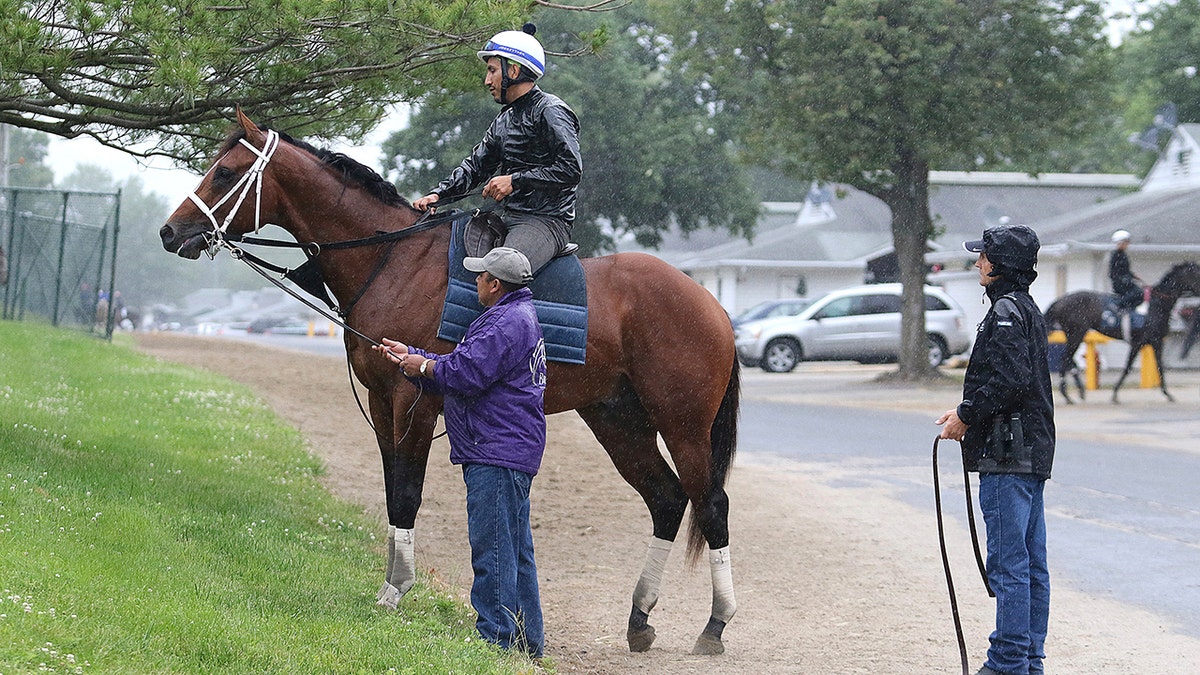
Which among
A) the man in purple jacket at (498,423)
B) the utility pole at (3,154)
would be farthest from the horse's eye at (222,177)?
the utility pole at (3,154)

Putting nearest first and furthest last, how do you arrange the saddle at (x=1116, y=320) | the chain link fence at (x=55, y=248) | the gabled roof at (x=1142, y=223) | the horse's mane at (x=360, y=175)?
the horse's mane at (x=360, y=175)
the saddle at (x=1116, y=320)
the chain link fence at (x=55, y=248)
the gabled roof at (x=1142, y=223)

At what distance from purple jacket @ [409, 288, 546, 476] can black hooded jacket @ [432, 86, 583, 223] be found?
3.00 ft

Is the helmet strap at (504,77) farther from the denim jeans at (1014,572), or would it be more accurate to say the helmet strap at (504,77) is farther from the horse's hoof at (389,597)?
the denim jeans at (1014,572)

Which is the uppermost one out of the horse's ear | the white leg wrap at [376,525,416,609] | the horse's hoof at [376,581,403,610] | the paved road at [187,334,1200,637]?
the horse's ear

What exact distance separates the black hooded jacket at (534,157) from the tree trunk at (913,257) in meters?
20.3

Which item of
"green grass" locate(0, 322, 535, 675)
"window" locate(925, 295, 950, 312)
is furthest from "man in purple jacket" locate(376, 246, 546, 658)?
"window" locate(925, 295, 950, 312)

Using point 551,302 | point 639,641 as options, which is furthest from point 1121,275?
point 551,302

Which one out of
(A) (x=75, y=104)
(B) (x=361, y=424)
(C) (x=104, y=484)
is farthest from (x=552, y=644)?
(B) (x=361, y=424)

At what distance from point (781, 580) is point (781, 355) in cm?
2446

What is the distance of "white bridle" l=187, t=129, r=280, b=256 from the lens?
6.23m

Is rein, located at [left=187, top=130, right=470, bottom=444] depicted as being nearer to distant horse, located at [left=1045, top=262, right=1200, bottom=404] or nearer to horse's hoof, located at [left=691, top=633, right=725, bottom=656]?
horse's hoof, located at [left=691, top=633, right=725, bottom=656]

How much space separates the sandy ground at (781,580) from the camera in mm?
6230

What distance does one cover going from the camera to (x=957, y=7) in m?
22.8

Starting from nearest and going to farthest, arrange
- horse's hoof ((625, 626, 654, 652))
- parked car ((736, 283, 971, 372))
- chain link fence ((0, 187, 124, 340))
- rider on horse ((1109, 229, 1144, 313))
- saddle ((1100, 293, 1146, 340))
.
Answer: horse's hoof ((625, 626, 654, 652)), rider on horse ((1109, 229, 1144, 313)), saddle ((1100, 293, 1146, 340)), chain link fence ((0, 187, 124, 340)), parked car ((736, 283, 971, 372))
